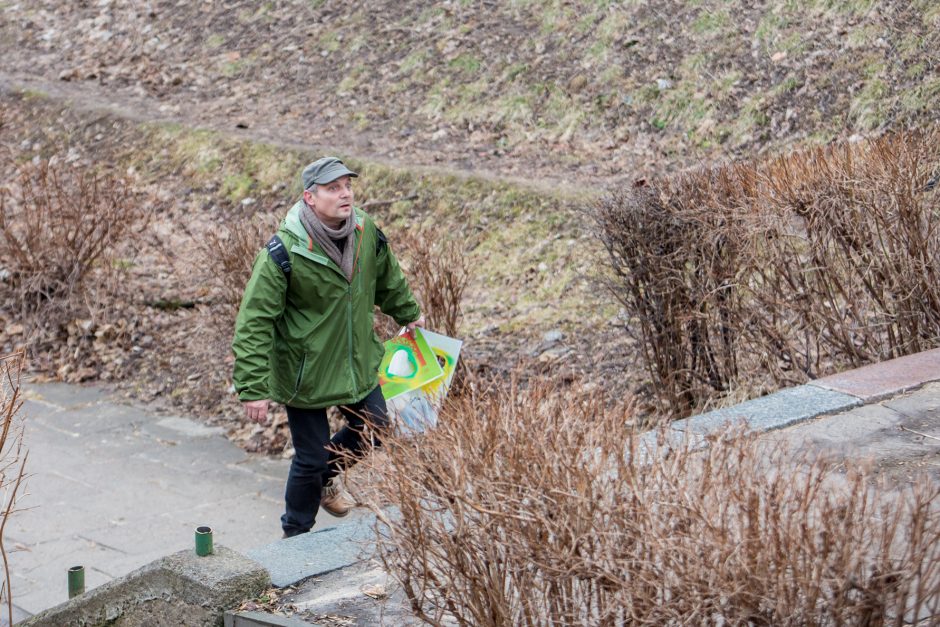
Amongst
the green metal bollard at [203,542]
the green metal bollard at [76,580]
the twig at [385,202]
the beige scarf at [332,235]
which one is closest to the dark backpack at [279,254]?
the beige scarf at [332,235]

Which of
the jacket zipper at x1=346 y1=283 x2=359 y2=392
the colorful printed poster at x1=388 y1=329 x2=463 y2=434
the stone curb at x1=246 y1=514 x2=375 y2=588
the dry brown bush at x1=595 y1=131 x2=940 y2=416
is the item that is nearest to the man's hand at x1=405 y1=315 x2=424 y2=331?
the colorful printed poster at x1=388 y1=329 x2=463 y2=434

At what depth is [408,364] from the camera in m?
5.79

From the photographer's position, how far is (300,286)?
497 cm

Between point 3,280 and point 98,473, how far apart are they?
326 centimetres

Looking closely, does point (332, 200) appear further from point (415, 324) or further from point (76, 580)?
point (76, 580)

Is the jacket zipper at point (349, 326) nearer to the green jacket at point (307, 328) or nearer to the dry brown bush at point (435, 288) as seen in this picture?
the green jacket at point (307, 328)

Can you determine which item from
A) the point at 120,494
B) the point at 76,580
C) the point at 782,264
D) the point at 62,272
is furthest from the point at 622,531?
the point at 62,272

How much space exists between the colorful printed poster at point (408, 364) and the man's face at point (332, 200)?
0.98 meters

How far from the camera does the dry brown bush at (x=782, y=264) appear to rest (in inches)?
217

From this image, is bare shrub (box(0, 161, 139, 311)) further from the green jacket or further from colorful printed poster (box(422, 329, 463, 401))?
the green jacket

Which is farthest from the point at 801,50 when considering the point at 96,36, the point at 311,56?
the point at 96,36

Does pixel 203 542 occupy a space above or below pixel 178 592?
above

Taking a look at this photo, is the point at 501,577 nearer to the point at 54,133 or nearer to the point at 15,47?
the point at 54,133

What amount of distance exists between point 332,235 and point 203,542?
158cm
